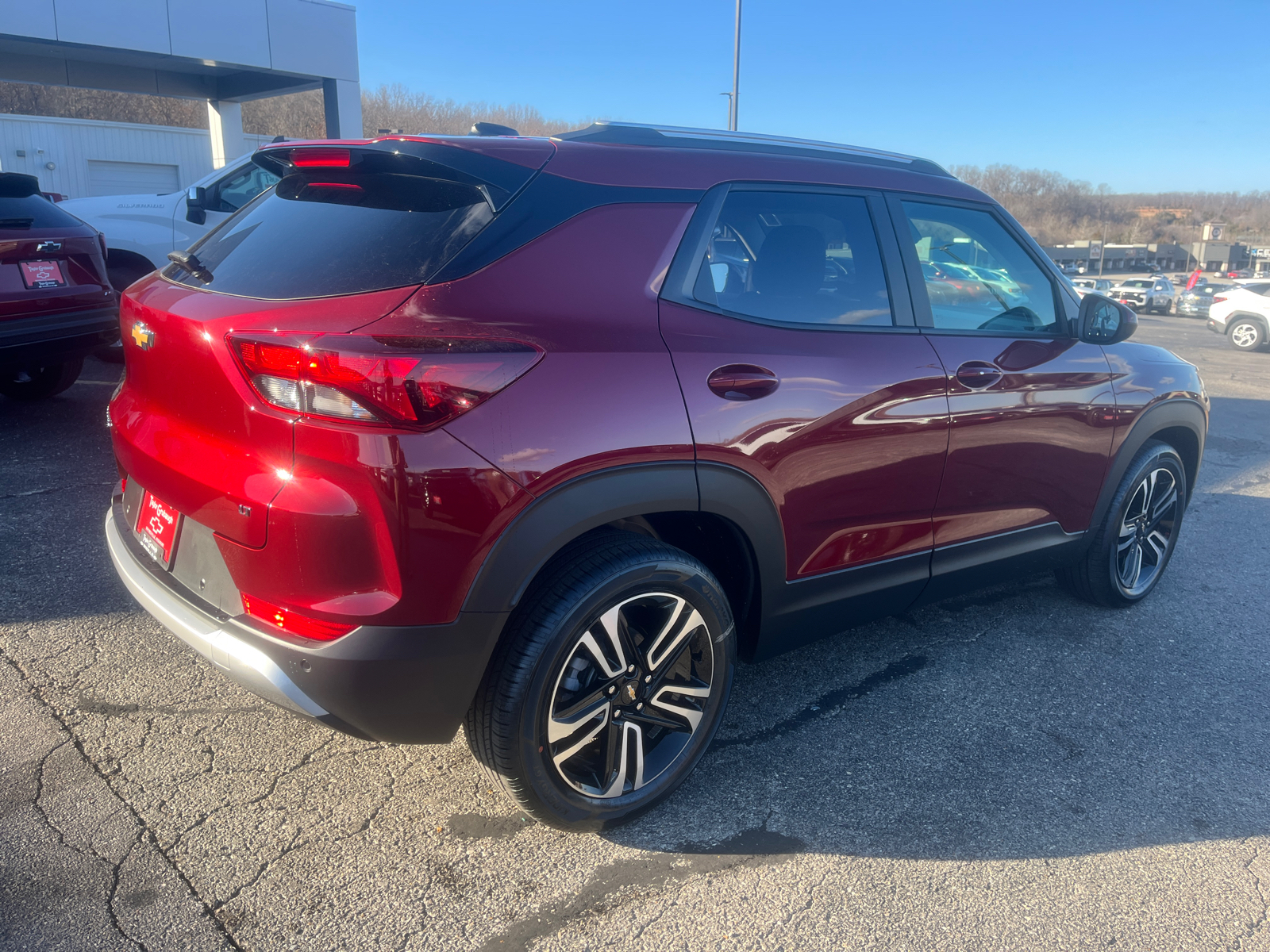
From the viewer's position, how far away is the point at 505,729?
2.17 m

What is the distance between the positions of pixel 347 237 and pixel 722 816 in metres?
1.84

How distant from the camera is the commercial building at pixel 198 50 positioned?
15.5m

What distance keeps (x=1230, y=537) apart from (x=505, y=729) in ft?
16.2

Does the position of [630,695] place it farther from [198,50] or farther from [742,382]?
[198,50]

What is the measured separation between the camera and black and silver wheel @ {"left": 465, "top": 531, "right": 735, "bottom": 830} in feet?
7.14

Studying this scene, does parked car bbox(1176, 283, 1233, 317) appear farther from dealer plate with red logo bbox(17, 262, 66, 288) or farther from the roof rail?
dealer plate with red logo bbox(17, 262, 66, 288)

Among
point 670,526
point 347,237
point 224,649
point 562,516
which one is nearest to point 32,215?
point 347,237

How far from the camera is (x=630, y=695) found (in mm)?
2416

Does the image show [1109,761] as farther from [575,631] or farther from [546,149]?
[546,149]

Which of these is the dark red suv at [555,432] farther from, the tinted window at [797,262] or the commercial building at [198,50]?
the commercial building at [198,50]

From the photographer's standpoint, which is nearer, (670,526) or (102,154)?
(670,526)

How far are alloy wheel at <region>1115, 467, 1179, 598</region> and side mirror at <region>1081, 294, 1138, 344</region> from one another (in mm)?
755

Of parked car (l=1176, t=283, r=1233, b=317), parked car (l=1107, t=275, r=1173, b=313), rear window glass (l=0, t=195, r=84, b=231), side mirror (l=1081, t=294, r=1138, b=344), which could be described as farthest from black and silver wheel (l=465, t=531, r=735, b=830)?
parked car (l=1107, t=275, r=1173, b=313)

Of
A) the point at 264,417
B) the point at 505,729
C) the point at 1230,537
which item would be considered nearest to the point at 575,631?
the point at 505,729
